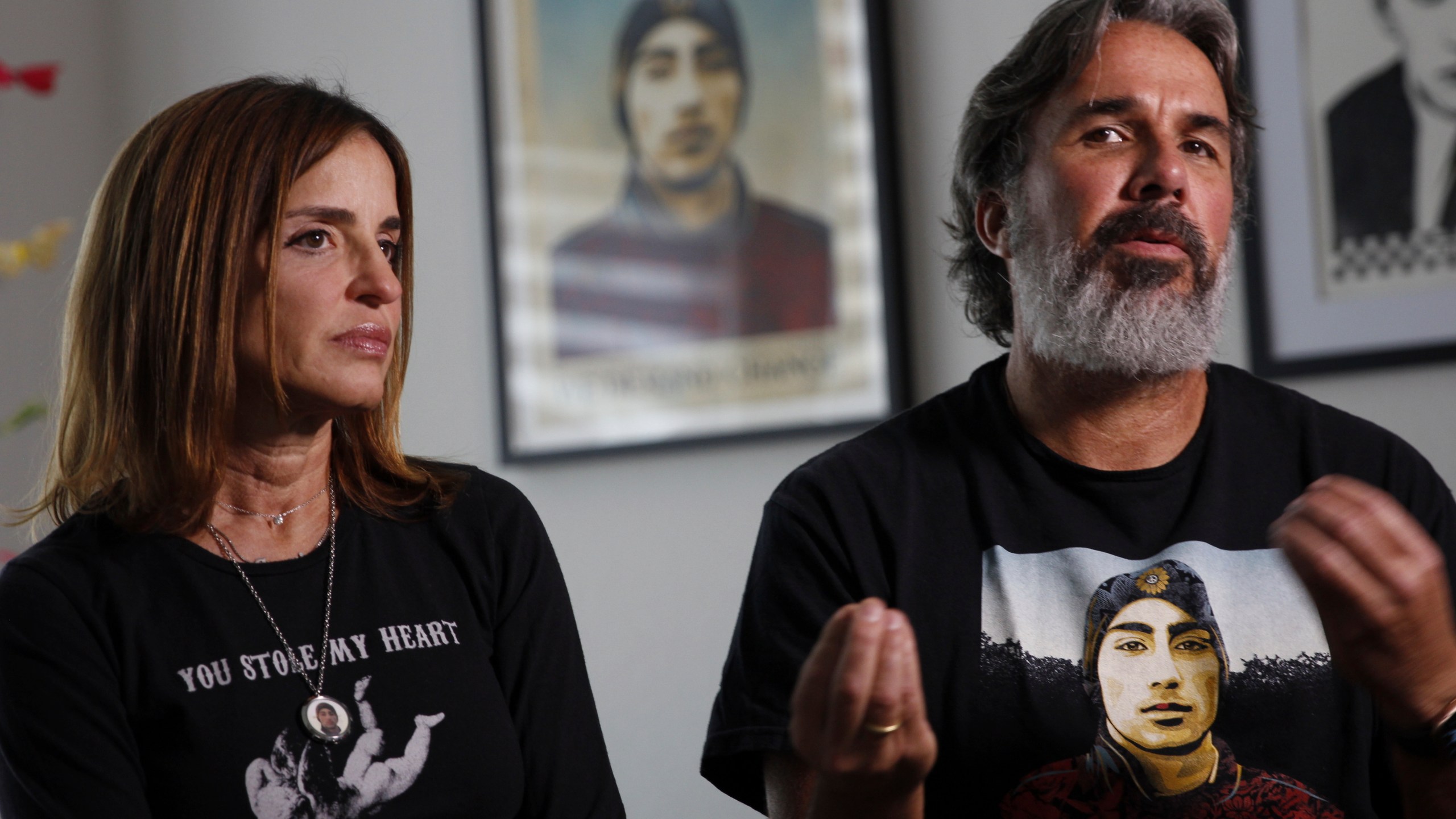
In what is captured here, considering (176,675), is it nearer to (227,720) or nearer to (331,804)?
(227,720)

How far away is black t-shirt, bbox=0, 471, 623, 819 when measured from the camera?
1.11 meters

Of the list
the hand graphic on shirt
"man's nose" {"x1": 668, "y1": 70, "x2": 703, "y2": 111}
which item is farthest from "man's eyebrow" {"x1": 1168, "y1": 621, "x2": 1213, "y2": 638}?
"man's nose" {"x1": 668, "y1": 70, "x2": 703, "y2": 111}

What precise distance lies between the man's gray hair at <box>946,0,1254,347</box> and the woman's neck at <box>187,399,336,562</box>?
2.40 ft

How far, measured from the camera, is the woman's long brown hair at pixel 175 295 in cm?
119

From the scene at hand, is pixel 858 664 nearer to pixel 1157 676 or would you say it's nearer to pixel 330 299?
pixel 1157 676

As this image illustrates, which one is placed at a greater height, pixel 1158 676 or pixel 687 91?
pixel 687 91

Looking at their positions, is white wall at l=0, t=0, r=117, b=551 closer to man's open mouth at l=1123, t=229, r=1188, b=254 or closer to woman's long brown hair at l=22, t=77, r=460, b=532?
woman's long brown hair at l=22, t=77, r=460, b=532

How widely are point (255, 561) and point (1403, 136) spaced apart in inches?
56.0

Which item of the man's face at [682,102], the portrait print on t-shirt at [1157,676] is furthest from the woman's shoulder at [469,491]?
the man's face at [682,102]

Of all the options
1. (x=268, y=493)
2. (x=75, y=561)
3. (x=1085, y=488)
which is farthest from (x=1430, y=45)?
(x=75, y=561)

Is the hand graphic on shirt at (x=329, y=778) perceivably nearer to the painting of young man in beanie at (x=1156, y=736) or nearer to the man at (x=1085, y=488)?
the man at (x=1085, y=488)

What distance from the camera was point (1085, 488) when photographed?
49.9 inches

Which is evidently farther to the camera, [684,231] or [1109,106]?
[684,231]

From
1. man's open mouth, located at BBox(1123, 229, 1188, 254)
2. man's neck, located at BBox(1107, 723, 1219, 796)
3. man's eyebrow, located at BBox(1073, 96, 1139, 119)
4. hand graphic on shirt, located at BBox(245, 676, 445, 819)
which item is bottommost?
man's neck, located at BBox(1107, 723, 1219, 796)
